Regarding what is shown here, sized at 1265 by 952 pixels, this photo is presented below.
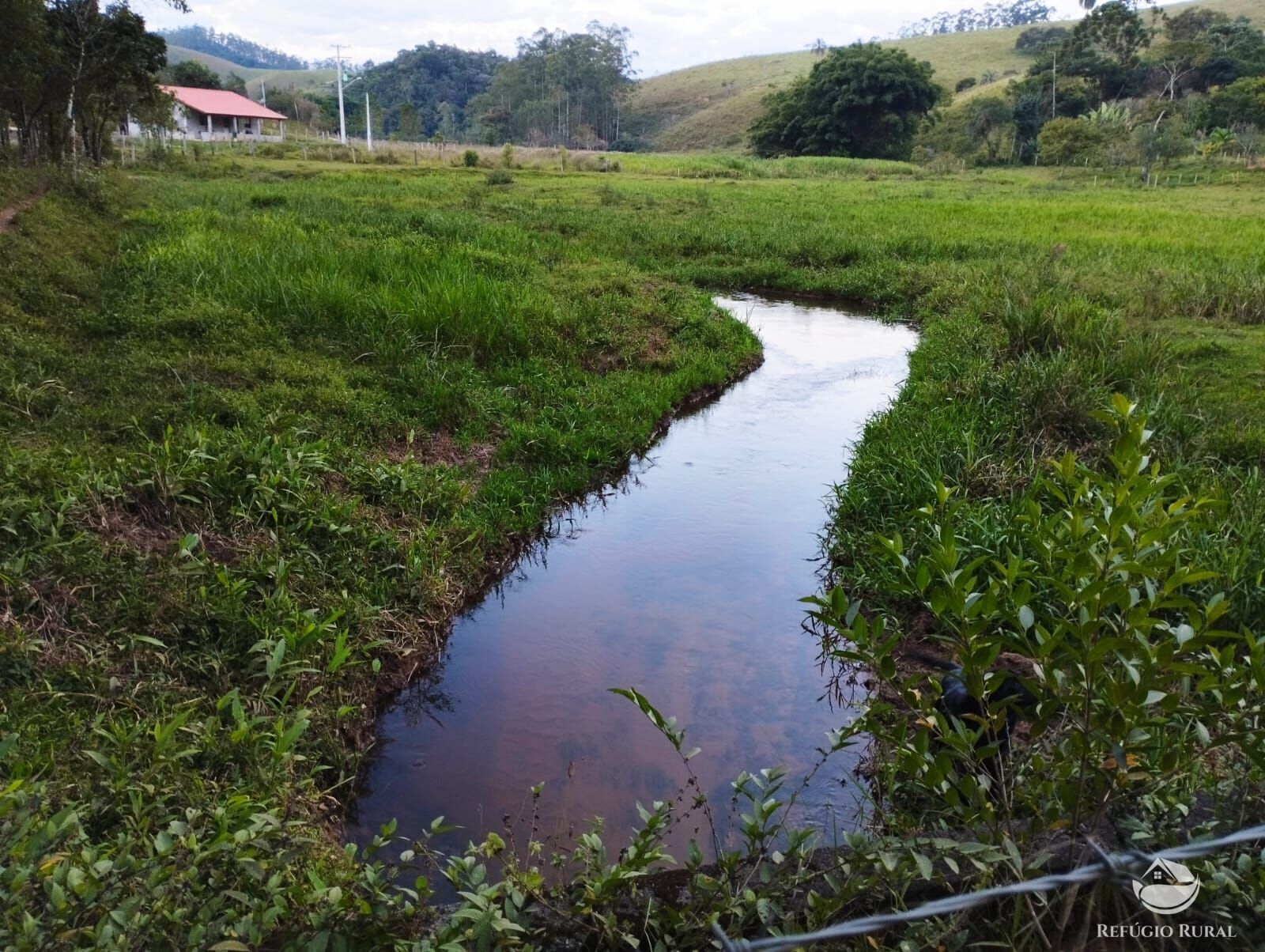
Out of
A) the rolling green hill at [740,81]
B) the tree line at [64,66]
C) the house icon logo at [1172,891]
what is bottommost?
the house icon logo at [1172,891]

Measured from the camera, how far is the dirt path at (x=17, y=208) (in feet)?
30.5

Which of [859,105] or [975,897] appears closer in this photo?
[975,897]

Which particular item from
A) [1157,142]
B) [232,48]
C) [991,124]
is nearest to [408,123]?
[991,124]

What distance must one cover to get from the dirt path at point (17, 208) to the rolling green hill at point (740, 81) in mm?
57159

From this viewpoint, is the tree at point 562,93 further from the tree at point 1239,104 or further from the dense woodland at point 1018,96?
the tree at point 1239,104

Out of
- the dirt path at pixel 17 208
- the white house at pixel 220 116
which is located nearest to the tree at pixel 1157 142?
the dirt path at pixel 17 208

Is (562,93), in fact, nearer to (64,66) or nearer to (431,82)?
(431,82)

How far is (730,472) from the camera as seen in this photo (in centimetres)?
693

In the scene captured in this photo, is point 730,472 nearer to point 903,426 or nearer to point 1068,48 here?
point 903,426

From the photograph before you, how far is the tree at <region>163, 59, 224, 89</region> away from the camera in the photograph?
48.8 m

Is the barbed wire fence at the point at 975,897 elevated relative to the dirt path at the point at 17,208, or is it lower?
lower

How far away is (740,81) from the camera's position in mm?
91688

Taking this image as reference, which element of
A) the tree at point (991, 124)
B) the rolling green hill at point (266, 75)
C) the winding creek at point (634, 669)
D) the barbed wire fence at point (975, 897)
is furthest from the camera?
the rolling green hill at point (266, 75)

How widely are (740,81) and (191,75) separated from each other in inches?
2388
